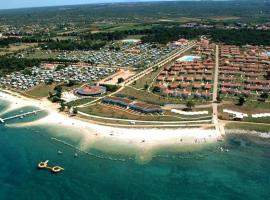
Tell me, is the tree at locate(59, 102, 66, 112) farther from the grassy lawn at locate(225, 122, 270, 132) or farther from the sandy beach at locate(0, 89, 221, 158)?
the grassy lawn at locate(225, 122, 270, 132)

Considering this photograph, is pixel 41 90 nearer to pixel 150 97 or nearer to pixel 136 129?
pixel 150 97

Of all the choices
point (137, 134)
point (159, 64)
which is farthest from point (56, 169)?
point (159, 64)

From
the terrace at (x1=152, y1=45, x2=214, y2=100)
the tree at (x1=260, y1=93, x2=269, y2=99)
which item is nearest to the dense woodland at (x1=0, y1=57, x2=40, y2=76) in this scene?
the terrace at (x1=152, y1=45, x2=214, y2=100)

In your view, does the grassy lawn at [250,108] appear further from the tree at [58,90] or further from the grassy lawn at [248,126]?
the tree at [58,90]

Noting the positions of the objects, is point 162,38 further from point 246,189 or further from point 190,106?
point 246,189

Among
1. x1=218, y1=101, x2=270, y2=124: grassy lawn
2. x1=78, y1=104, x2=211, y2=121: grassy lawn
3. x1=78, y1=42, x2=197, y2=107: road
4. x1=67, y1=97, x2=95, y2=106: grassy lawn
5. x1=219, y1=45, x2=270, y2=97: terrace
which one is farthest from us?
x1=78, y1=42, x2=197, y2=107: road
